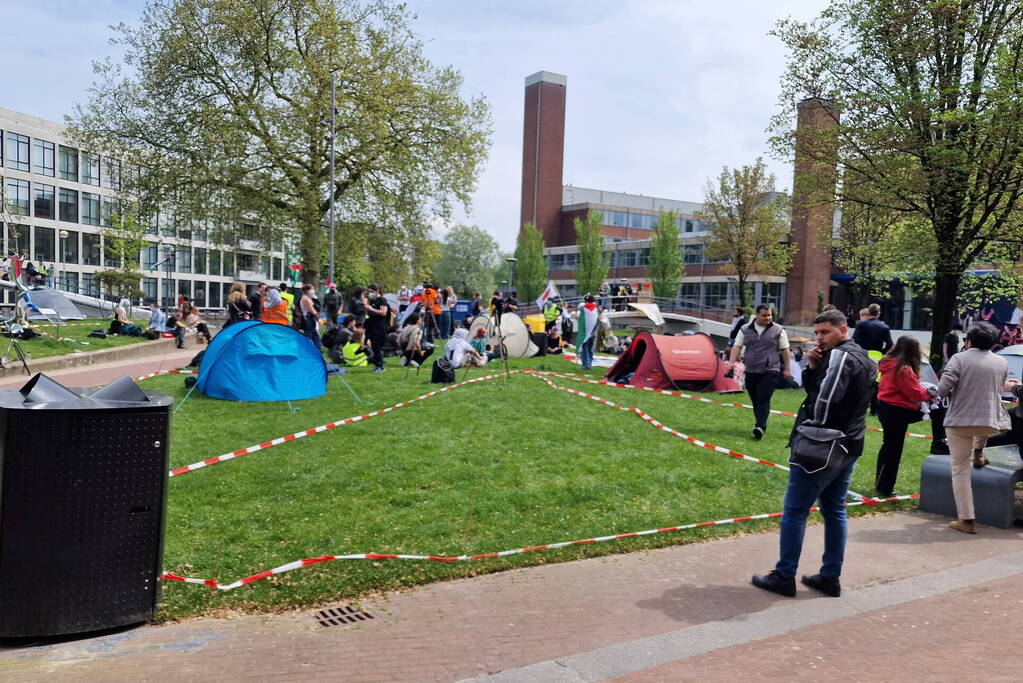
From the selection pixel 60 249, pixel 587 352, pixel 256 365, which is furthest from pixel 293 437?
pixel 60 249

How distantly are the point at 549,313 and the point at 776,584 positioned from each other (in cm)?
1966

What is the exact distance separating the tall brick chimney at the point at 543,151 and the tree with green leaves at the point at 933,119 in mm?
60894

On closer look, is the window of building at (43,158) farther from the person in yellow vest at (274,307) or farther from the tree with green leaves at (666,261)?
the person in yellow vest at (274,307)

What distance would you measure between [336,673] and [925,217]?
20337 millimetres

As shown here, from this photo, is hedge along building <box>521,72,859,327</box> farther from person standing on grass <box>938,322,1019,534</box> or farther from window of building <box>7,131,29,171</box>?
person standing on grass <box>938,322,1019,534</box>

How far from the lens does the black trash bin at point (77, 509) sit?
12.3ft

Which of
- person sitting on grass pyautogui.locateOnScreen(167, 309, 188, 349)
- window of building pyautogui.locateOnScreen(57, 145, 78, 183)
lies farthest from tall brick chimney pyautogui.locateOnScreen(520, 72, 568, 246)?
person sitting on grass pyautogui.locateOnScreen(167, 309, 188, 349)

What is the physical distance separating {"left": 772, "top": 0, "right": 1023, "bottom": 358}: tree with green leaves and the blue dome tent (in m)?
13.9

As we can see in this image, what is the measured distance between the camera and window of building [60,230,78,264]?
59.5m

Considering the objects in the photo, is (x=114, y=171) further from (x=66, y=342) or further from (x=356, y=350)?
(x=356, y=350)

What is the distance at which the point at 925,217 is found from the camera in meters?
19.6

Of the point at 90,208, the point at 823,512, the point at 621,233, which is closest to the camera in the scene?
the point at 823,512

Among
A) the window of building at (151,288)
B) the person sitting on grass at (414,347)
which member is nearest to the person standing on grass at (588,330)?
the person sitting on grass at (414,347)

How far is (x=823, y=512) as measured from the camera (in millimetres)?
4977
